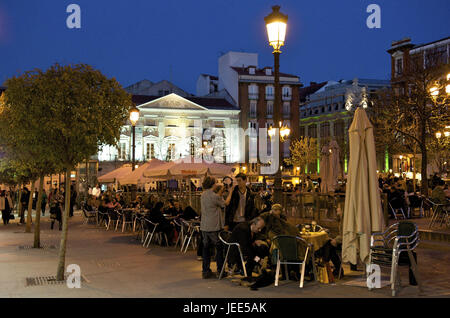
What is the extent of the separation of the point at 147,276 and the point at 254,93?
61.6 meters

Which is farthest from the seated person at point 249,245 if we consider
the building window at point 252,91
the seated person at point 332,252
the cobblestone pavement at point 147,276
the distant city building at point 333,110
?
the building window at point 252,91

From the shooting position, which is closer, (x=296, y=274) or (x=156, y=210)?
(x=296, y=274)

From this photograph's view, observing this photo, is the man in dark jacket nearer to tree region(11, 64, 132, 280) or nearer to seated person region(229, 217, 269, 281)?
seated person region(229, 217, 269, 281)

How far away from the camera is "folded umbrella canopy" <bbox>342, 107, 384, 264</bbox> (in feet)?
27.2

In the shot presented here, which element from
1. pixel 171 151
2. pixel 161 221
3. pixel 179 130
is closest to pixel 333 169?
pixel 161 221

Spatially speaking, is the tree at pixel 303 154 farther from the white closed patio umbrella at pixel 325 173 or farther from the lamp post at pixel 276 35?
the lamp post at pixel 276 35

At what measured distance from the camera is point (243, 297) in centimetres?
737

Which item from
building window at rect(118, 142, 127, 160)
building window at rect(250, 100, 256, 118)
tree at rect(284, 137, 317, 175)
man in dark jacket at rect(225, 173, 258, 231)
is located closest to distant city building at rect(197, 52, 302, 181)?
building window at rect(250, 100, 256, 118)

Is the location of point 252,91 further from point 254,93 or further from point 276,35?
point 276,35

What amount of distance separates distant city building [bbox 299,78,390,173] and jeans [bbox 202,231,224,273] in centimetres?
4886

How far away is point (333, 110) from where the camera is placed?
65.1 meters
